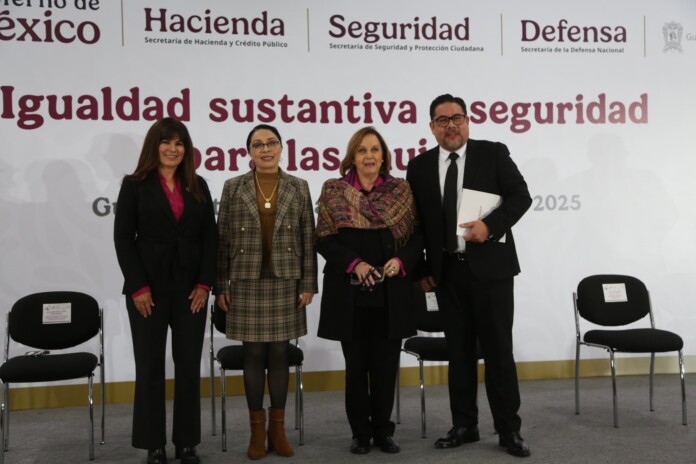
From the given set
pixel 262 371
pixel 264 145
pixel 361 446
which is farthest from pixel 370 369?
pixel 264 145

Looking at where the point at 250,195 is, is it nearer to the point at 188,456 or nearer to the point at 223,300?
the point at 223,300

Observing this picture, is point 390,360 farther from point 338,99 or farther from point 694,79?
point 694,79

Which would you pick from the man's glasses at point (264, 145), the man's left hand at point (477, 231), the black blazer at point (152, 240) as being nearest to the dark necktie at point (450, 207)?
the man's left hand at point (477, 231)

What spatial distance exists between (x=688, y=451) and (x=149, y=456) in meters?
2.65

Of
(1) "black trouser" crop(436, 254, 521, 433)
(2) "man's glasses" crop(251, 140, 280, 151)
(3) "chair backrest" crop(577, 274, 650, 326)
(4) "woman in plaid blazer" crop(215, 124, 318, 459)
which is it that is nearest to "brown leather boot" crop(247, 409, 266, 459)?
(4) "woman in plaid blazer" crop(215, 124, 318, 459)

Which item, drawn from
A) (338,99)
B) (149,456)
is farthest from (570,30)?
(149,456)

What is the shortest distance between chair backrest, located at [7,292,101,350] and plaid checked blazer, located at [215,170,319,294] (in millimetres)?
1008

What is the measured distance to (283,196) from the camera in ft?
10.5

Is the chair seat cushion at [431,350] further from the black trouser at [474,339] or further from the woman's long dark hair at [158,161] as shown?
the woman's long dark hair at [158,161]

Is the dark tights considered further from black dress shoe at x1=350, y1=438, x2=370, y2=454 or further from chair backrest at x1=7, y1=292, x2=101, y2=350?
chair backrest at x1=7, y1=292, x2=101, y2=350

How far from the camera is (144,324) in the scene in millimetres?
3033

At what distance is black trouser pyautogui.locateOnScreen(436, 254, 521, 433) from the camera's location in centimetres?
320

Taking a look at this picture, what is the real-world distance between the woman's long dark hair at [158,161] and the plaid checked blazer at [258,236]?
182 millimetres

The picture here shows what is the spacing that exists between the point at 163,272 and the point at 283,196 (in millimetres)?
674
